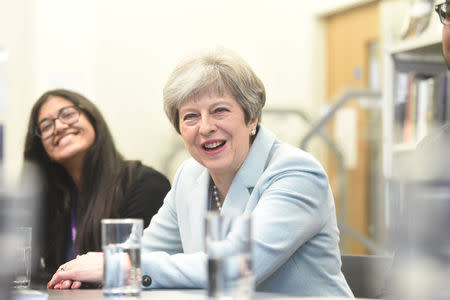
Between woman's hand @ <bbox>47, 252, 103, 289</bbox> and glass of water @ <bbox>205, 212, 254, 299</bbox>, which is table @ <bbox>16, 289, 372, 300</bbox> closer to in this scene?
woman's hand @ <bbox>47, 252, 103, 289</bbox>

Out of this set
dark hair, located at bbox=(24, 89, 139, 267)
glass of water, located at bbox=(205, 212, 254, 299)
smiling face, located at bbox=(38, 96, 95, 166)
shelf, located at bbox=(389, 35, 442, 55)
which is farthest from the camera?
shelf, located at bbox=(389, 35, 442, 55)

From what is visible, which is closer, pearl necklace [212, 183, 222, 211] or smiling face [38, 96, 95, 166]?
pearl necklace [212, 183, 222, 211]

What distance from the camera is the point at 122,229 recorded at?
Result: 113 centimetres

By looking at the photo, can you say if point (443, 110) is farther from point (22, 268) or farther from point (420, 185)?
point (420, 185)

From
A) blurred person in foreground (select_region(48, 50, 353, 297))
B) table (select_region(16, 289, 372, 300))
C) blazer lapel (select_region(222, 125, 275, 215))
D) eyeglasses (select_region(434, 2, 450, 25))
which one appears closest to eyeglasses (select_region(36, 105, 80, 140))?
blurred person in foreground (select_region(48, 50, 353, 297))

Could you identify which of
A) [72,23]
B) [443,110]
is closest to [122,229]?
[443,110]

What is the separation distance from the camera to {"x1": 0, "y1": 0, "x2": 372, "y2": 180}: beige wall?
169 inches

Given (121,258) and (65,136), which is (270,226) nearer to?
(121,258)

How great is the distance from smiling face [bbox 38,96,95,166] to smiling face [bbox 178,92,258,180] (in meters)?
0.82

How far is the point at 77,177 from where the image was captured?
2.60 m

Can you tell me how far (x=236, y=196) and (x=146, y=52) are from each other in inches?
124

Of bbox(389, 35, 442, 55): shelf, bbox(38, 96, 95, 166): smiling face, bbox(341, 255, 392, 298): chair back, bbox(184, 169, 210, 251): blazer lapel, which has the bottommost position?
bbox(341, 255, 392, 298): chair back

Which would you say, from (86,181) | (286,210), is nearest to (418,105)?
(86,181)

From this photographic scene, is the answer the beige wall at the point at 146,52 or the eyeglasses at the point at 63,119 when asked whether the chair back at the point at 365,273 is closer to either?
the eyeglasses at the point at 63,119
